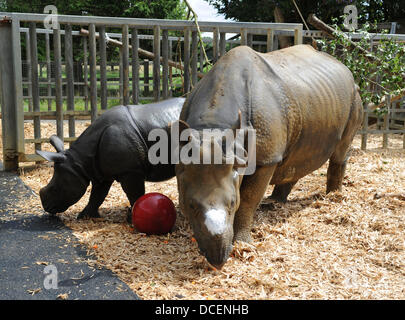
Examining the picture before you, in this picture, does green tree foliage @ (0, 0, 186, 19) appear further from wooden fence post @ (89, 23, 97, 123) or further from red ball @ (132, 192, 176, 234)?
red ball @ (132, 192, 176, 234)

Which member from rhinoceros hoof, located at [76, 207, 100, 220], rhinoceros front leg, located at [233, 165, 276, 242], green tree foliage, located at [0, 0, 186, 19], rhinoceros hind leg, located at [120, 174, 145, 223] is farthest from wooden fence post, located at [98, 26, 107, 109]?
green tree foliage, located at [0, 0, 186, 19]

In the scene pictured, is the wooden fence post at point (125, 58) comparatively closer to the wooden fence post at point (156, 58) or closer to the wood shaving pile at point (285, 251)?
the wooden fence post at point (156, 58)

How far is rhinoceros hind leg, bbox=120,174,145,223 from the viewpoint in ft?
17.2

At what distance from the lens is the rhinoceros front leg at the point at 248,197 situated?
13.9 ft

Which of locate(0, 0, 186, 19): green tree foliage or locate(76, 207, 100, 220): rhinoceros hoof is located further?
locate(0, 0, 186, 19): green tree foliage

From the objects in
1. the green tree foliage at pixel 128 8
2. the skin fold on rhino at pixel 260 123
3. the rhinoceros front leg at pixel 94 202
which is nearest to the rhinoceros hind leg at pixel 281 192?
the skin fold on rhino at pixel 260 123

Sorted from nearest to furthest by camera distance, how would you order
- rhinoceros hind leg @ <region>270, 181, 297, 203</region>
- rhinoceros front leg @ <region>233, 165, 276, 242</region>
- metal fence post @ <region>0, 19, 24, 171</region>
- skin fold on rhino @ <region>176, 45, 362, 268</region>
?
1. skin fold on rhino @ <region>176, 45, 362, 268</region>
2. rhinoceros front leg @ <region>233, 165, 276, 242</region>
3. rhinoceros hind leg @ <region>270, 181, 297, 203</region>
4. metal fence post @ <region>0, 19, 24, 171</region>

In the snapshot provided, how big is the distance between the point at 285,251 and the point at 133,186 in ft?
6.08

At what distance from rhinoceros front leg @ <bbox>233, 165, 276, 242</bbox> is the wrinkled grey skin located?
133 cm

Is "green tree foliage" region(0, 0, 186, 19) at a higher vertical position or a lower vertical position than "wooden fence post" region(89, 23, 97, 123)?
higher
